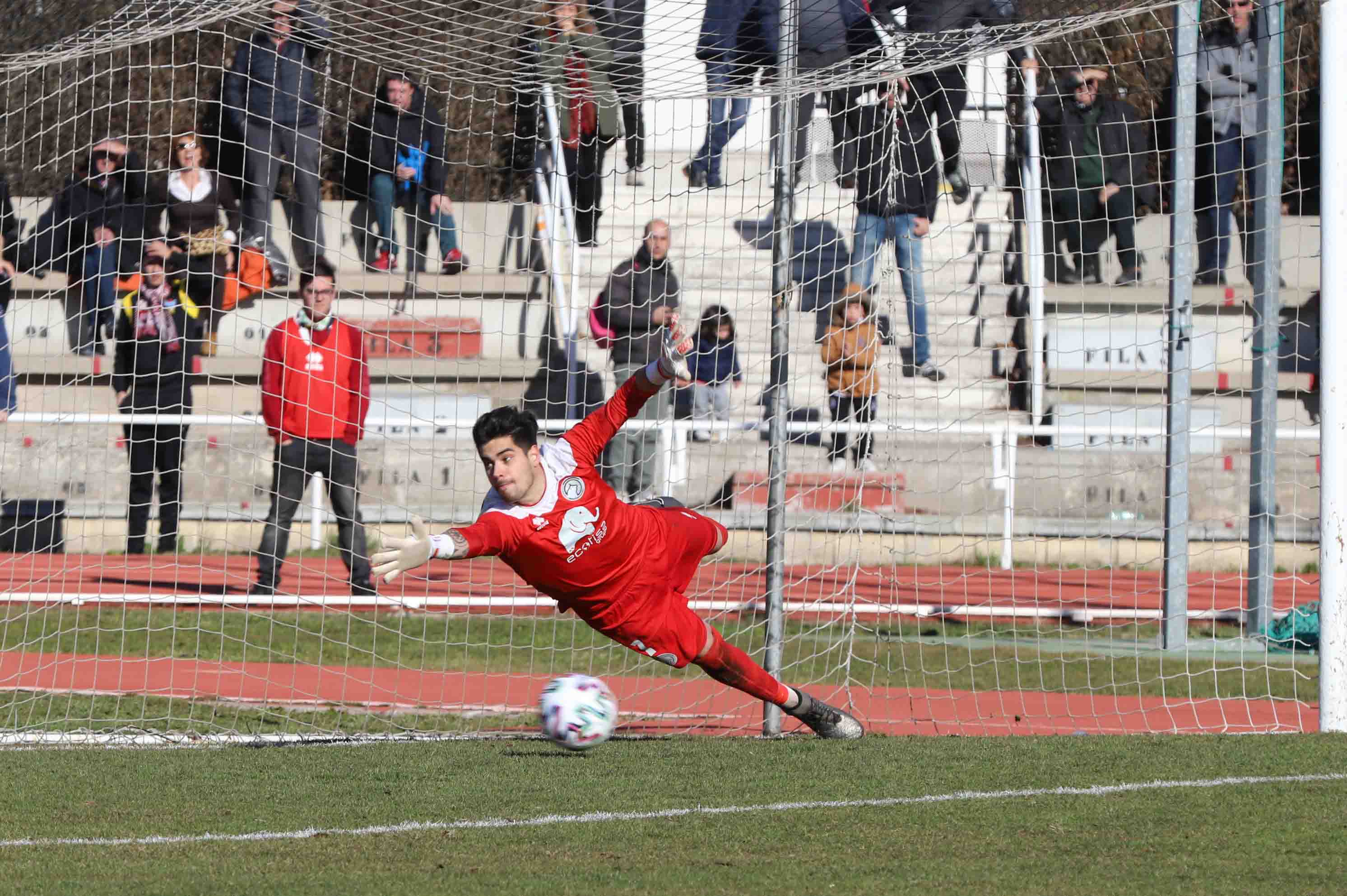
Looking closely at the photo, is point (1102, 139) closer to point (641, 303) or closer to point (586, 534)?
point (641, 303)

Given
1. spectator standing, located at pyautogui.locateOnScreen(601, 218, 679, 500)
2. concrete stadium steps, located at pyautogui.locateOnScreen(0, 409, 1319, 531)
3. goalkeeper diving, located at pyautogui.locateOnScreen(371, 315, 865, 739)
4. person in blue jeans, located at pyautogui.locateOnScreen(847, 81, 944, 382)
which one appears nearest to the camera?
goalkeeper diving, located at pyautogui.locateOnScreen(371, 315, 865, 739)

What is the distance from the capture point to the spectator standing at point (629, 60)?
842 cm

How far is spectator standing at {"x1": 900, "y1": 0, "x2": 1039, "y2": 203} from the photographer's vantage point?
7.90 m

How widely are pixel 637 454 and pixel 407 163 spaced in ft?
9.20

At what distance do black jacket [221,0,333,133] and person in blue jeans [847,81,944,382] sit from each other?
3074 millimetres

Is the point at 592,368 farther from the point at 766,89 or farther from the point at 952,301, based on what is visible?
the point at 952,301

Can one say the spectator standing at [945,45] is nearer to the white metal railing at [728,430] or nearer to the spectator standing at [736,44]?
the spectator standing at [736,44]

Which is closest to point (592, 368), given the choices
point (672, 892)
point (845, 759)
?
point (845, 759)

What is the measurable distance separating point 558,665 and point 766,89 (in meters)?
3.78

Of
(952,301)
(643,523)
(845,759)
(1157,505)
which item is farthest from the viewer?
(952,301)

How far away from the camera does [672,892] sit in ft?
13.6

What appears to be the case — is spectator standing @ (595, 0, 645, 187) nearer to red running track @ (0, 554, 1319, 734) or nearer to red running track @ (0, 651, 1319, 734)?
red running track @ (0, 554, 1319, 734)

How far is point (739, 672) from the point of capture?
267 inches

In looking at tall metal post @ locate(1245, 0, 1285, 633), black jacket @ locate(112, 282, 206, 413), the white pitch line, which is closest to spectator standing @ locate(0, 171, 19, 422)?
black jacket @ locate(112, 282, 206, 413)
